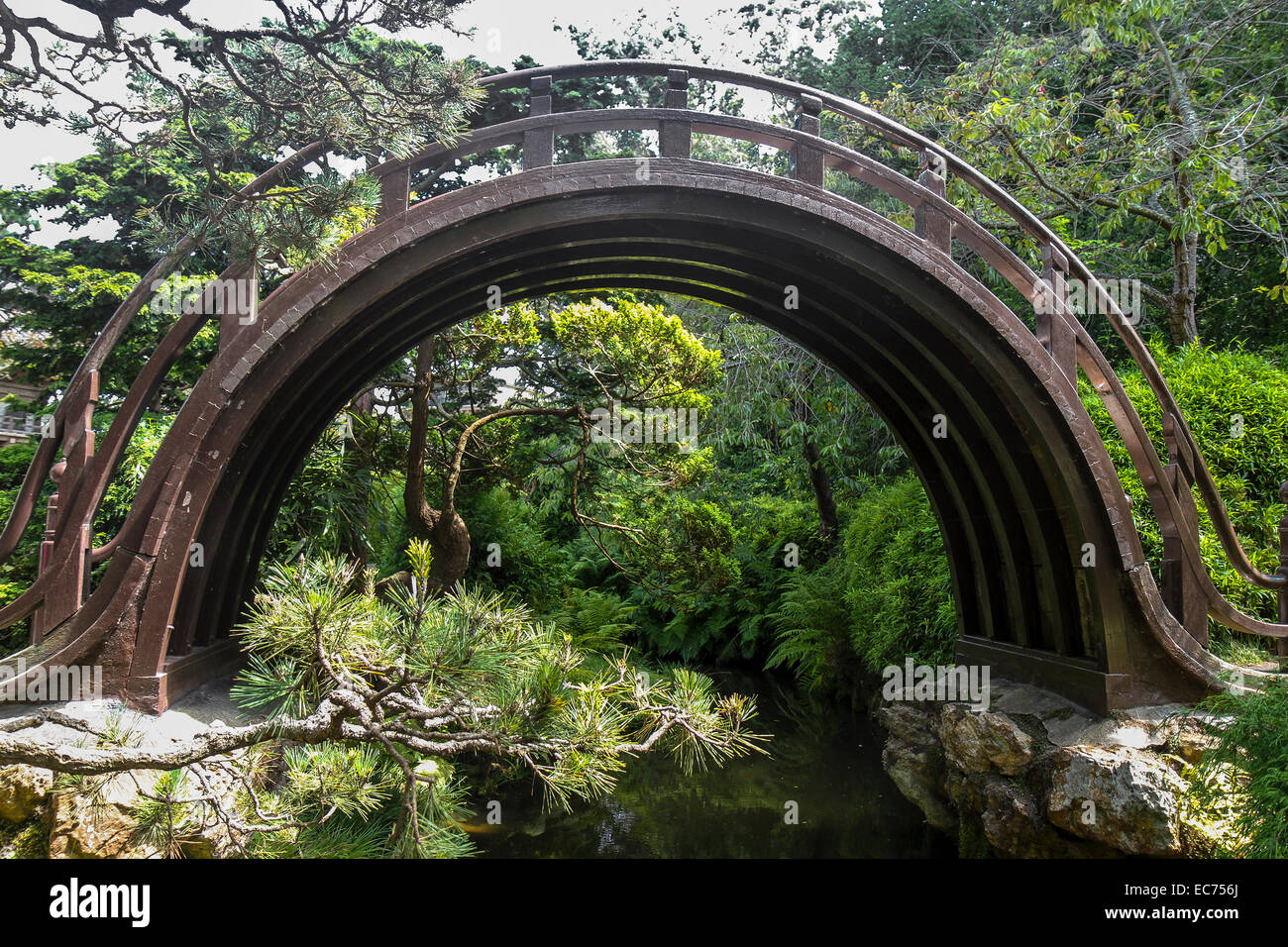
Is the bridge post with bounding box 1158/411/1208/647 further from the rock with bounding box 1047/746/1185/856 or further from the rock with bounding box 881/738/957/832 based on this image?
the rock with bounding box 881/738/957/832

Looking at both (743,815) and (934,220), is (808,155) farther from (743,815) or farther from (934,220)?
(743,815)

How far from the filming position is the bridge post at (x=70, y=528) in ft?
16.1

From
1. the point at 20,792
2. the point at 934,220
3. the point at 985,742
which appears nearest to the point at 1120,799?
the point at 985,742

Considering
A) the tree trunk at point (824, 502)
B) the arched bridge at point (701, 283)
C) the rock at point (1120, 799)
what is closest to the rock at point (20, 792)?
the arched bridge at point (701, 283)

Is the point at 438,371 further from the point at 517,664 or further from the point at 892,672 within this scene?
the point at 517,664

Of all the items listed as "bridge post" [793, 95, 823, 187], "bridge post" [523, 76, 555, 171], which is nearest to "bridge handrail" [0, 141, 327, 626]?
"bridge post" [523, 76, 555, 171]

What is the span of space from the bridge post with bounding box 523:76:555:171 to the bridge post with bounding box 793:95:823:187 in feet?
5.12

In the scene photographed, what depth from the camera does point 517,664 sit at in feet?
12.3

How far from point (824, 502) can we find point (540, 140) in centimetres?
920

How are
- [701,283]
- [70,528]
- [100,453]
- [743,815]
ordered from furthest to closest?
[743,815] < [701,283] < [100,453] < [70,528]

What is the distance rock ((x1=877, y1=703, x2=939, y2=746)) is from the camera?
762 cm

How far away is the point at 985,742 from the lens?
6.24 meters

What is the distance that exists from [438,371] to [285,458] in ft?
11.1

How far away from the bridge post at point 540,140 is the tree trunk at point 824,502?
8053 mm
